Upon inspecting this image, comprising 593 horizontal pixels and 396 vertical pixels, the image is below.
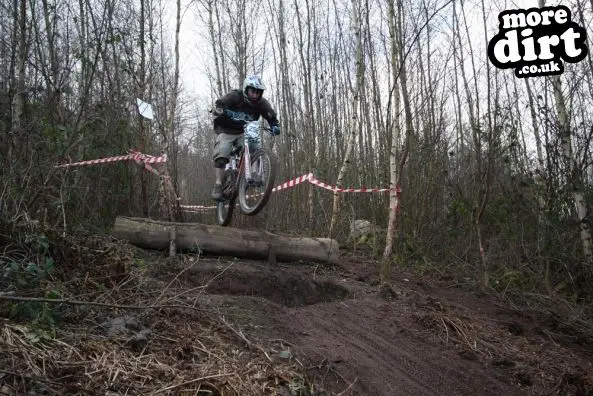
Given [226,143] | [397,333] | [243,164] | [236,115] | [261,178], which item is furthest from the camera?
[226,143]

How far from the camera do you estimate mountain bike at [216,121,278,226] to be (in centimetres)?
615

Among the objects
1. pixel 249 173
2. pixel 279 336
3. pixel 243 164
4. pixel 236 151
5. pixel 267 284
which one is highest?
pixel 236 151

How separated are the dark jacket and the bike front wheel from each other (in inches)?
26.3

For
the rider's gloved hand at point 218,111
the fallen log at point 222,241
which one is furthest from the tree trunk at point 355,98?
the rider's gloved hand at point 218,111

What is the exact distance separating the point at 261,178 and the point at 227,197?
90 cm

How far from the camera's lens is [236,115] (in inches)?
264

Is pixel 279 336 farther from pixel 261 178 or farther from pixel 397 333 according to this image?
pixel 261 178

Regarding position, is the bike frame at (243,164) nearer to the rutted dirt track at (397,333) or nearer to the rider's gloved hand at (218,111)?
the rider's gloved hand at (218,111)

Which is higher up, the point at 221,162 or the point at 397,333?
the point at 221,162

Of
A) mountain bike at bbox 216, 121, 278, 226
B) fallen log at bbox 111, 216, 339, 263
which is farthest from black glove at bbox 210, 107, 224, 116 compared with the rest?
fallen log at bbox 111, 216, 339, 263

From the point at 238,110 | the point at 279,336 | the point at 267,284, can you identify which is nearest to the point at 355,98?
the point at 238,110

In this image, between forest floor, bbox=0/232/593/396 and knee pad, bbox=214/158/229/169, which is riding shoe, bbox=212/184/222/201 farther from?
forest floor, bbox=0/232/593/396

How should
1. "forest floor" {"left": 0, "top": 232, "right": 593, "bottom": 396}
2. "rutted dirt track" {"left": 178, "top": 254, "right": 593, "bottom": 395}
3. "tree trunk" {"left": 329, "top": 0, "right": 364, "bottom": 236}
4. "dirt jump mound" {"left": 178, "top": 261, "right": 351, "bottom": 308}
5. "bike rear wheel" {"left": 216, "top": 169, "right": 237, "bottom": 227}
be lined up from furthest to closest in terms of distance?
1. "tree trunk" {"left": 329, "top": 0, "right": 364, "bottom": 236}
2. "bike rear wheel" {"left": 216, "top": 169, "right": 237, "bottom": 227}
3. "dirt jump mound" {"left": 178, "top": 261, "right": 351, "bottom": 308}
4. "rutted dirt track" {"left": 178, "top": 254, "right": 593, "bottom": 395}
5. "forest floor" {"left": 0, "top": 232, "right": 593, "bottom": 396}

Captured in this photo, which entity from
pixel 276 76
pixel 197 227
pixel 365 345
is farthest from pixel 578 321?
pixel 276 76
